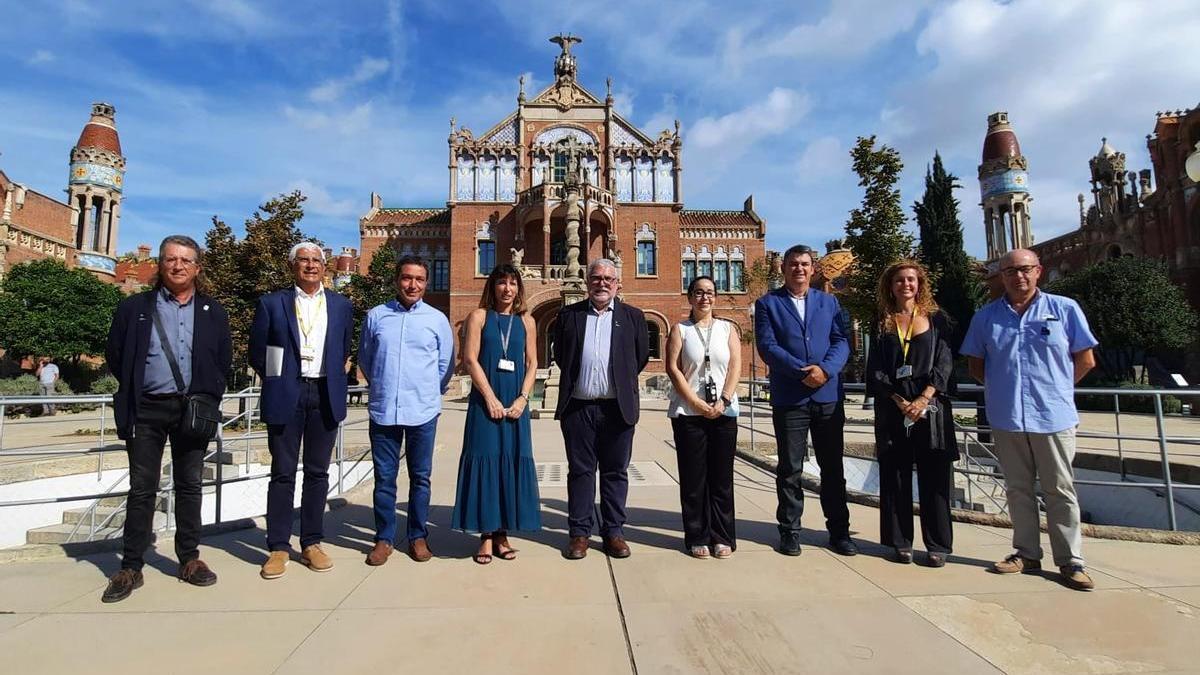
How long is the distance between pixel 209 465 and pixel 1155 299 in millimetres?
32026

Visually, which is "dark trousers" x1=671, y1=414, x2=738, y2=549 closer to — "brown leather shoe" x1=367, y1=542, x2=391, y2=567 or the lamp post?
"brown leather shoe" x1=367, y1=542, x2=391, y2=567

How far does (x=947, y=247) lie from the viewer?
27531 millimetres

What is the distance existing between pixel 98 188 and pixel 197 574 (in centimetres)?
4984

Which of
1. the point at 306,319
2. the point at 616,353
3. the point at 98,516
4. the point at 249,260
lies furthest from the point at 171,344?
the point at 249,260

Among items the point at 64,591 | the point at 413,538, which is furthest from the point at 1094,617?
the point at 64,591

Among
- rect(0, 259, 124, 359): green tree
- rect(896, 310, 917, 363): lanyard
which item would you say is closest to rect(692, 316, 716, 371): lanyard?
rect(896, 310, 917, 363): lanyard

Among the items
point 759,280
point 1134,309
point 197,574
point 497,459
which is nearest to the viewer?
point 197,574

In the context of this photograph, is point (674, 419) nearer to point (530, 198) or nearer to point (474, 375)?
point (474, 375)

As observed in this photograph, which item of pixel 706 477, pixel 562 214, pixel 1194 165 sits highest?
pixel 562 214

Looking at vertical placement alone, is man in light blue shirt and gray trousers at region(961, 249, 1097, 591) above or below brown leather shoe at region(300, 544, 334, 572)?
above

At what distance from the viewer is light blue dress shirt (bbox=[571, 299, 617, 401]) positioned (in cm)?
385

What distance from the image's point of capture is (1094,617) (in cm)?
273

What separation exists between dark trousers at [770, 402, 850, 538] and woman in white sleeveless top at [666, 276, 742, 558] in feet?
1.09

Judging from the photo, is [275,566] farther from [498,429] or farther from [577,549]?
[577,549]
